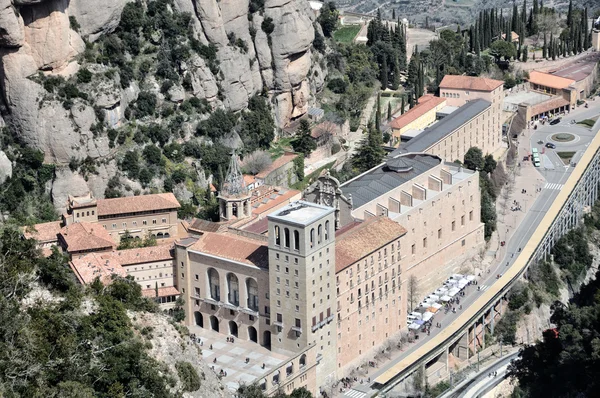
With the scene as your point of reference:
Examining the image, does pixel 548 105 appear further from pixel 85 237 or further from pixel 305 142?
pixel 85 237

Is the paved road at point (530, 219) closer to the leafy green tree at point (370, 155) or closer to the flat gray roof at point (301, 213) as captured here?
the flat gray roof at point (301, 213)

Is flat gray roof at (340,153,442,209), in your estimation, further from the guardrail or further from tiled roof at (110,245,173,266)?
tiled roof at (110,245,173,266)

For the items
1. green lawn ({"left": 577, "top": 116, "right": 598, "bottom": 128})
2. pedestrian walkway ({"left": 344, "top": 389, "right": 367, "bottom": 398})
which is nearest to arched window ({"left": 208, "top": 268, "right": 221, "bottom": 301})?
pedestrian walkway ({"left": 344, "top": 389, "right": 367, "bottom": 398})

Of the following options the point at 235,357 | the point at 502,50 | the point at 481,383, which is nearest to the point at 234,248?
the point at 235,357

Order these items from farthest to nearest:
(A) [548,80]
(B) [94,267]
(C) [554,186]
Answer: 1. (A) [548,80]
2. (C) [554,186]
3. (B) [94,267]

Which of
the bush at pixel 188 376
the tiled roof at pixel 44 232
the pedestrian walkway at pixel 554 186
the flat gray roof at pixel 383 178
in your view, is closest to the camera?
the bush at pixel 188 376

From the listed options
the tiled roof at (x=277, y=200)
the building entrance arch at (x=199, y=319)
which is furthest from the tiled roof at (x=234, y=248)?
the tiled roof at (x=277, y=200)
